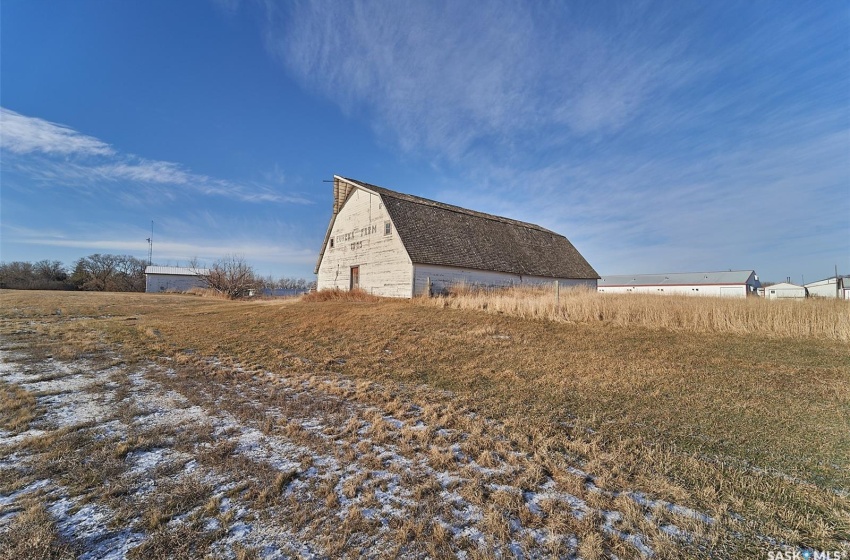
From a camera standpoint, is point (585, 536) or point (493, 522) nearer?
point (585, 536)

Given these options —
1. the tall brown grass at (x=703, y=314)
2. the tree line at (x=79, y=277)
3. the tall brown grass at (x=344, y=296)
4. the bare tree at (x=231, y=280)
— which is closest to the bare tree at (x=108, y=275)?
the tree line at (x=79, y=277)

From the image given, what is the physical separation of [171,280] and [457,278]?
178 ft

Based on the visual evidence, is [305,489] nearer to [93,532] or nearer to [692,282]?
[93,532]

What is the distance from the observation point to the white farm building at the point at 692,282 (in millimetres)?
49125

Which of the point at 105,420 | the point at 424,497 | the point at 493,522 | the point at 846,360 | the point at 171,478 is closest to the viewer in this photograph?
the point at 493,522

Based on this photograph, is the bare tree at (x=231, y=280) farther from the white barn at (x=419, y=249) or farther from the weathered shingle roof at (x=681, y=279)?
the weathered shingle roof at (x=681, y=279)

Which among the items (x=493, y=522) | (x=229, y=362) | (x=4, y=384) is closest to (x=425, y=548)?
(x=493, y=522)

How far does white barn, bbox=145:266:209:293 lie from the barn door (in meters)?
40.9

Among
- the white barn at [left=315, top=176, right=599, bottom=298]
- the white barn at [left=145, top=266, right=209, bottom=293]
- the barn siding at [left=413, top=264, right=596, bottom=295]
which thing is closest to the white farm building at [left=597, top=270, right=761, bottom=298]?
the white barn at [left=315, top=176, right=599, bottom=298]

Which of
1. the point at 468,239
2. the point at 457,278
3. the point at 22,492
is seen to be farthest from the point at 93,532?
the point at 468,239

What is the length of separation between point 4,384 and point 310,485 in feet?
22.0

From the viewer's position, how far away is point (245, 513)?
2.52m

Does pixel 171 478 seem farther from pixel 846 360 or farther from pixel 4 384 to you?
pixel 846 360

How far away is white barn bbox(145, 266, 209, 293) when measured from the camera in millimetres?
52844
